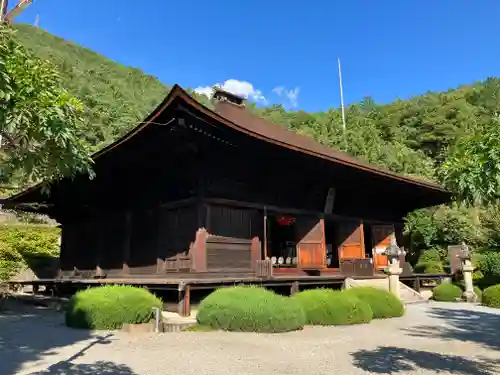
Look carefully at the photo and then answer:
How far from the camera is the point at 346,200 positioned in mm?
16469

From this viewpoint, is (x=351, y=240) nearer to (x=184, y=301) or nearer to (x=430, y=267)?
(x=184, y=301)

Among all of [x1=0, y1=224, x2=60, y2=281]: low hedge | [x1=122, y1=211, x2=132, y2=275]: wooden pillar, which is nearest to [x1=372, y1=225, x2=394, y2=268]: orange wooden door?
[x1=122, y1=211, x2=132, y2=275]: wooden pillar

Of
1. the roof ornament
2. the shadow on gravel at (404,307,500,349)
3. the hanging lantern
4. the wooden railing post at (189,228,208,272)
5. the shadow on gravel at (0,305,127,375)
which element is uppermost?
the roof ornament

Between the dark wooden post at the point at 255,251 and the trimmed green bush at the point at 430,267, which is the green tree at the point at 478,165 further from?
the trimmed green bush at the point at 430,267

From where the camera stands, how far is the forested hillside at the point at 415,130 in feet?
18.6

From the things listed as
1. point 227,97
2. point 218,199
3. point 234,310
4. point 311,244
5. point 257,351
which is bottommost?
point 257,351

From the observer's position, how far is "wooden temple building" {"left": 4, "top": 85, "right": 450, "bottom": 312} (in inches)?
441

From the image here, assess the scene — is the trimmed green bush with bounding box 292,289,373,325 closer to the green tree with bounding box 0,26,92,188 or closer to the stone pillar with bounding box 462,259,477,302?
the green tree with bounding box 0,26,92,188

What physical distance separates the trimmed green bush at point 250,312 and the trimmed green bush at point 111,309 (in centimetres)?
112

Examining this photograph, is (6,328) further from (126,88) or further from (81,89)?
(126,88)

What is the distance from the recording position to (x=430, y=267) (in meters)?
24.1

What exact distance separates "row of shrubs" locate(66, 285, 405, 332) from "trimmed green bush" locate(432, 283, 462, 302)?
25.1 ft

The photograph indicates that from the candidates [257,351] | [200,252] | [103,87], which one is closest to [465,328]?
[257,351]

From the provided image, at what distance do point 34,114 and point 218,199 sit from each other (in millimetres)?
7863
